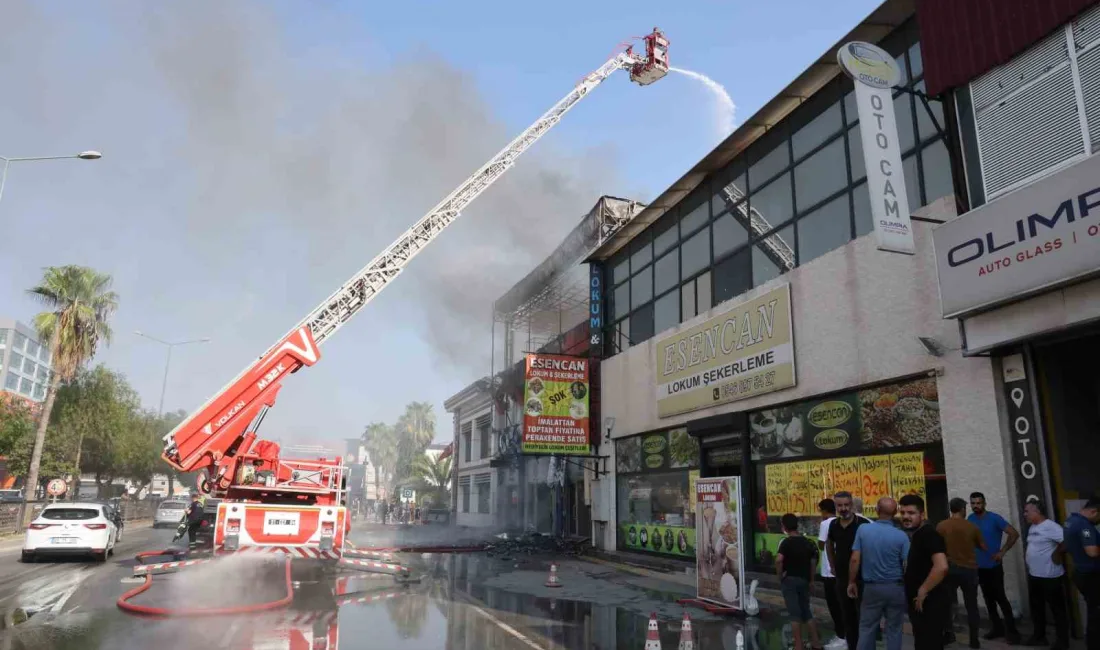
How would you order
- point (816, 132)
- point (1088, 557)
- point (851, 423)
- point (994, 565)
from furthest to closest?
point (816, 132) → point (851, 423) → point (994, 565) → point (1088, 557)

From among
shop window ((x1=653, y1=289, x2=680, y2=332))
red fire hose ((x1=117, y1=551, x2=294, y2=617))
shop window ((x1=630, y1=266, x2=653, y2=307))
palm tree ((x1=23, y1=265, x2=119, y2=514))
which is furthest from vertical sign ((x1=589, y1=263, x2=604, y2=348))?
palm tree ((x1=23, y1=265, x2=119, y2=514))

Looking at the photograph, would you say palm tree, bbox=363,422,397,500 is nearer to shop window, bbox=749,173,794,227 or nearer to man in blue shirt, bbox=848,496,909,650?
shop window, bbox=749,173,794,227

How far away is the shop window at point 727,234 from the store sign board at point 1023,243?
5.79 m

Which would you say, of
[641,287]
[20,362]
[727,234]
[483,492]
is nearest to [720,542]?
[727,234]

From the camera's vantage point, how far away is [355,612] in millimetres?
9523

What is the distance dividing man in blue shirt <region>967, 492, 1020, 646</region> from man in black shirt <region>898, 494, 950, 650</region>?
281cm

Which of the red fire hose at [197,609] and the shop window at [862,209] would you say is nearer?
the red fire hose at [197,609]

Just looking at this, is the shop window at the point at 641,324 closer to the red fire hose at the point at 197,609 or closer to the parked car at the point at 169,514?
the red fire hose at the point at 197,609

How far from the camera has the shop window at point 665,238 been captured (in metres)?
17.4

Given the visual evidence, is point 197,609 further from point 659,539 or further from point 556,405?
point 556,405

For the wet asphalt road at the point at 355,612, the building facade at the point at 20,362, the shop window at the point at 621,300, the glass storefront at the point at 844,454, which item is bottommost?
the wet asphalt road at the point at 355,612

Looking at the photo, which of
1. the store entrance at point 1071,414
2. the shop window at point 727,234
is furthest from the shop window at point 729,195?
the store entrance at point 1071,414

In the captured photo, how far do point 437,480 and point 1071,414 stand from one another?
49.5 meters

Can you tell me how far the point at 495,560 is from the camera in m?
18.1
